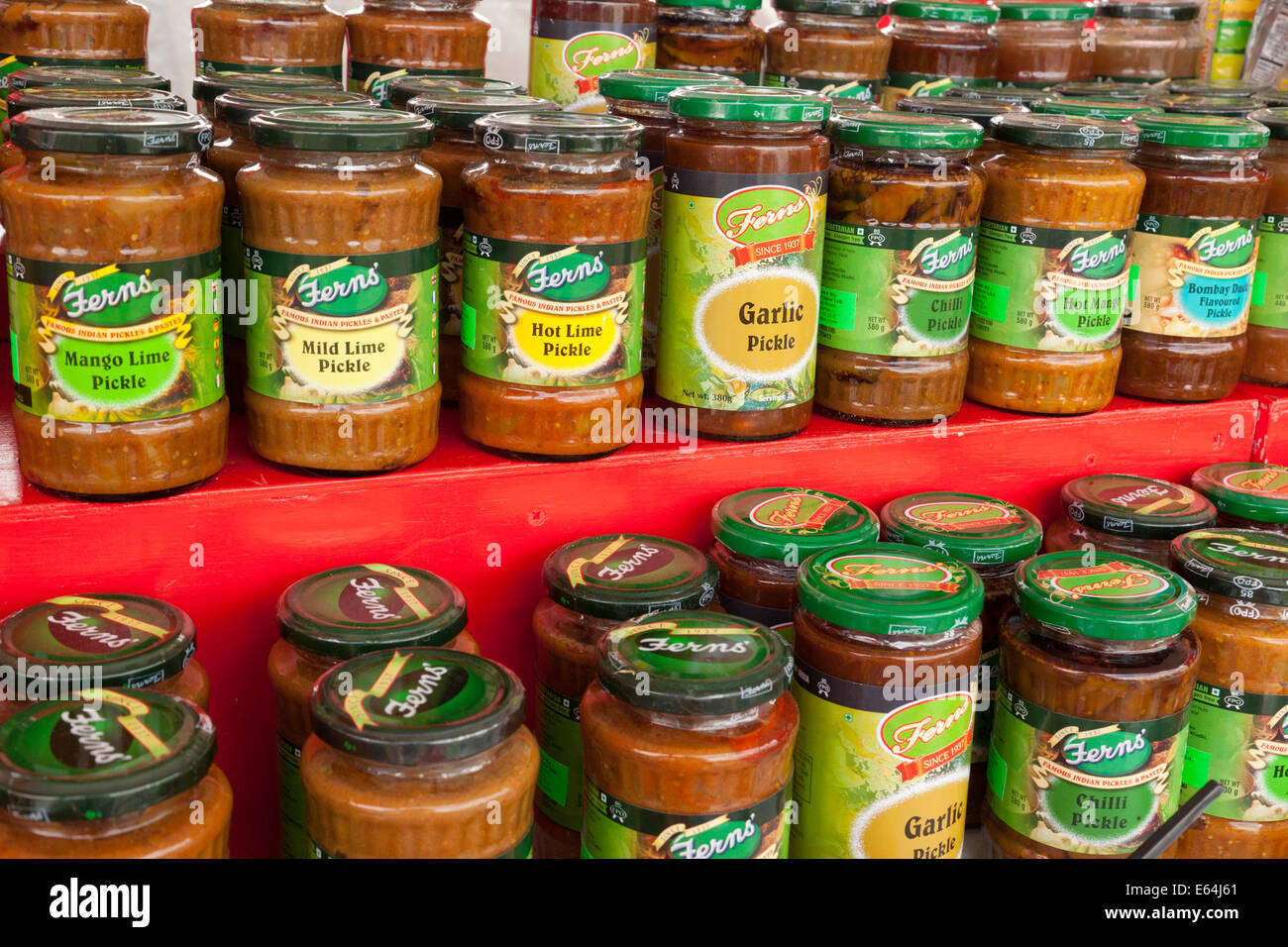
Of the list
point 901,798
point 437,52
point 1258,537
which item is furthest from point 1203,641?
point 437,52

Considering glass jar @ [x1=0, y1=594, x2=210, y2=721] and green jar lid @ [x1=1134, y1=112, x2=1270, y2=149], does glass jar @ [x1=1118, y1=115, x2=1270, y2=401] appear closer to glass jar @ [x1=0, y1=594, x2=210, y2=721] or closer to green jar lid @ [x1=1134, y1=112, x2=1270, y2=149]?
green jar lid @ [x1=1134, y1=112, x2=1270, y2=149]

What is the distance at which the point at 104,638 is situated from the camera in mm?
1462

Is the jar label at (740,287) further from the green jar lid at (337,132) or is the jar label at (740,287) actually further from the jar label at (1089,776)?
the jar label at (1089,776)

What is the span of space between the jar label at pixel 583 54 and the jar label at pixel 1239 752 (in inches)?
56.4

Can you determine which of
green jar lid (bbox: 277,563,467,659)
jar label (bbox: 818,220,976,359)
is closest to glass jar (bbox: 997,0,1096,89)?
jar label (bbox: 818,220,976,359)

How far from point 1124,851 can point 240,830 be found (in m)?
1.17

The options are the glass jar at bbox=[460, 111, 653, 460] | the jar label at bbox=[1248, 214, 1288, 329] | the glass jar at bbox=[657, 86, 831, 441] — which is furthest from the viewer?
the jar label at bbox=[1248, 214, 1288, 329]

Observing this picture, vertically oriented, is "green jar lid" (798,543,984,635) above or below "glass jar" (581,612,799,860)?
above

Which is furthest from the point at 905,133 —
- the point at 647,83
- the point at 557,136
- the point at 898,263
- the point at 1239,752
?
the point at 1239,752

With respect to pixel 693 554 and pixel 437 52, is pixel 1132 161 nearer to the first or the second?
pixel 693 554

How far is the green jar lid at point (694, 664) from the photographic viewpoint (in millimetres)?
1326

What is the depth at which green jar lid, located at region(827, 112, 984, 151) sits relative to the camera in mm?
1828

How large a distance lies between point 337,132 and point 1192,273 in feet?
4.57

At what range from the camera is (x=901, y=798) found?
5.07ft
